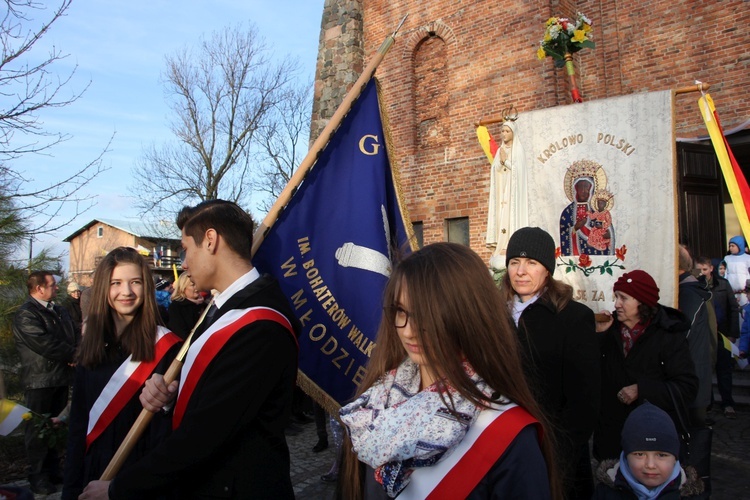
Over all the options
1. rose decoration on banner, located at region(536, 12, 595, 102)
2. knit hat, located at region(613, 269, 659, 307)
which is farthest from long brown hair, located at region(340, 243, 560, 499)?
rose decoration on banner, located at region(536, 12, 595, 102)

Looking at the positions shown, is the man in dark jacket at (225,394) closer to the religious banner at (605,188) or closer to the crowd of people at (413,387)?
the crowd of people at (413,387)

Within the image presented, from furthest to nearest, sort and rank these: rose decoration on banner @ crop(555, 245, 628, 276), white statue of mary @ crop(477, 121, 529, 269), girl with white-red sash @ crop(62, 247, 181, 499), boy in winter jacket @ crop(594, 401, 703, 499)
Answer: white statue of mary @ crop(477, 121, 529, 269) → rose decoration on banner @ crop(555, 245, 628, 276) → girl with white-red sash @ crop(62, 247, 181, 499) → boy in winter jacket @ crop(594, 401, 703, 499)

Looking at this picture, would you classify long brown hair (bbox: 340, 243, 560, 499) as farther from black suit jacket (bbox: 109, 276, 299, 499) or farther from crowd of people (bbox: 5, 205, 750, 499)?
black suit jacket (bbox: 109, 276, 299, 499)

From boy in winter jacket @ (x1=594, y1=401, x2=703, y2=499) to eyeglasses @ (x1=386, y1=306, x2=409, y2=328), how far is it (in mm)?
1507

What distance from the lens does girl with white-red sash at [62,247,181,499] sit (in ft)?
8.12

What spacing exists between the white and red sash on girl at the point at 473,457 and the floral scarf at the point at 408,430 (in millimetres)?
28

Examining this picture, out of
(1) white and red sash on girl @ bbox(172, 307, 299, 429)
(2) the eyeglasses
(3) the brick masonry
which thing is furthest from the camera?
(3) the brick masonry

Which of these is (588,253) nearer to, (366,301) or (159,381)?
(366,301)

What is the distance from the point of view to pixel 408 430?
1325mm

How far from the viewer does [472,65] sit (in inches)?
462

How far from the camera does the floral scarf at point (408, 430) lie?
4.27 ft

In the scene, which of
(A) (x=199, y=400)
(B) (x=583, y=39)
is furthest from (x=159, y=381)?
(B) (x=583, y=39)

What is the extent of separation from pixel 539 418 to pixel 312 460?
4.85 metres

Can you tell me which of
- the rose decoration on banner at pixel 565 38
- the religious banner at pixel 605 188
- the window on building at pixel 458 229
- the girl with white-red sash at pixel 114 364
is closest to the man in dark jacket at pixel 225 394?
the girl with white-red sash at pixel 114 364
